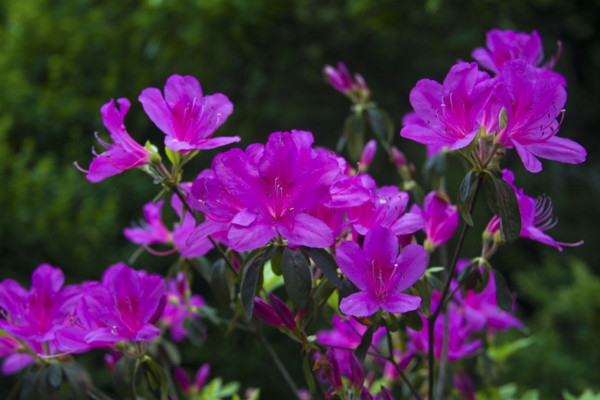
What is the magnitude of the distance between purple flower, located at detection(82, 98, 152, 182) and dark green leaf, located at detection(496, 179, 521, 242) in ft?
1.45

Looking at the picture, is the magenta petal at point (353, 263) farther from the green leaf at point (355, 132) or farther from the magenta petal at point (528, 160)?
the green leaf at point (355, 132)

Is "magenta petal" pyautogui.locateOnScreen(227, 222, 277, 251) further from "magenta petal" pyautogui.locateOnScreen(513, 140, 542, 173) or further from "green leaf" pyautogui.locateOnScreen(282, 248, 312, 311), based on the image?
"magenta petal" pyautogui.locateOnScreen(513, 140, 542, 173)

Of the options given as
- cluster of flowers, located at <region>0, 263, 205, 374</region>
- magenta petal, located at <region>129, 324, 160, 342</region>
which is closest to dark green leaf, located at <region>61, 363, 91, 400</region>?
cluster of flowers, located at <region>0, 263, 205, 374</region>

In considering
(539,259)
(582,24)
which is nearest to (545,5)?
(582,24)

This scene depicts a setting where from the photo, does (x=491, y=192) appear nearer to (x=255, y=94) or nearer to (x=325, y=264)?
(x=325, y=264)

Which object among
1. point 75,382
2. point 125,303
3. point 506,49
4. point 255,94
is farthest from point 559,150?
point 255,94

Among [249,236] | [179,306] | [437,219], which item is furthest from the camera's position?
[179,306]

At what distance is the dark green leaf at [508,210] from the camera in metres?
0.71

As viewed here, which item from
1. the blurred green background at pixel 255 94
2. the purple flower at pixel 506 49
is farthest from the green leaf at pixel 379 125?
the blurred green background at pixel 255 94

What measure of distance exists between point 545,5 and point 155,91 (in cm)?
304

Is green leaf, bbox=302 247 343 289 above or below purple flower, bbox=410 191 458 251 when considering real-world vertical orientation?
above

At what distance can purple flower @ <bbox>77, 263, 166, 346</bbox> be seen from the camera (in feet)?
2.65

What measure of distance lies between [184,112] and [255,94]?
292 cm

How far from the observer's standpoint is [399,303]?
0.71 meters
